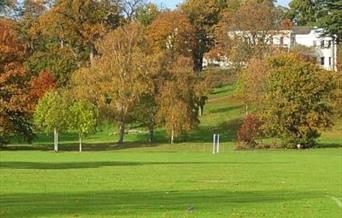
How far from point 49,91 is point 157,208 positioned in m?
63.1

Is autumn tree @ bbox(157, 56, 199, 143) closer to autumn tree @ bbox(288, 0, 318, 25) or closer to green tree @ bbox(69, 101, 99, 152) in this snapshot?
green tree @ bbox(69, 101, 99, 152)

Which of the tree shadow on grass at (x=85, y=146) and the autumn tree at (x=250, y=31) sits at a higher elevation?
the autumn tree at (x=250, y=31)

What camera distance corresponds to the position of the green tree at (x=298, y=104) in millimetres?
78125

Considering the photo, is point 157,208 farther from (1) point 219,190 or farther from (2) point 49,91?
(2) point 49,91

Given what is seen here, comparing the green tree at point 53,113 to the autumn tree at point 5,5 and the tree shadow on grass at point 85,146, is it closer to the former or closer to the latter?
the tree shadow on grass at point 85,146

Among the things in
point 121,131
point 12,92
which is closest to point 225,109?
point 121,131

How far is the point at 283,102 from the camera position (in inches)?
3115

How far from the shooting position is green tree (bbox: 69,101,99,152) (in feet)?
257

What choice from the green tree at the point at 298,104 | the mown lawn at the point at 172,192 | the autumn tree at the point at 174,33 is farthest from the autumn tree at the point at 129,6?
the mown lawn at the point at 172,192

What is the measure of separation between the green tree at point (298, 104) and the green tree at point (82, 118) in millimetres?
15112

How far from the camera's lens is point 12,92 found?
80938 mm

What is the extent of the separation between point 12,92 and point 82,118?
7.50 meters

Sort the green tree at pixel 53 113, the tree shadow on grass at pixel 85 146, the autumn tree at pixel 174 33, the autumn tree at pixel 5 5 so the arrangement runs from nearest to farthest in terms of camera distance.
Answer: the autumn tree at pixel 5 5 → the green tree at pixel 53 113 → the tree shadow on grass at pixel 85 146 → the autumn tree at pixel 174 33

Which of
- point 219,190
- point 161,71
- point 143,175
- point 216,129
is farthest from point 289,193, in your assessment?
point 216,129
